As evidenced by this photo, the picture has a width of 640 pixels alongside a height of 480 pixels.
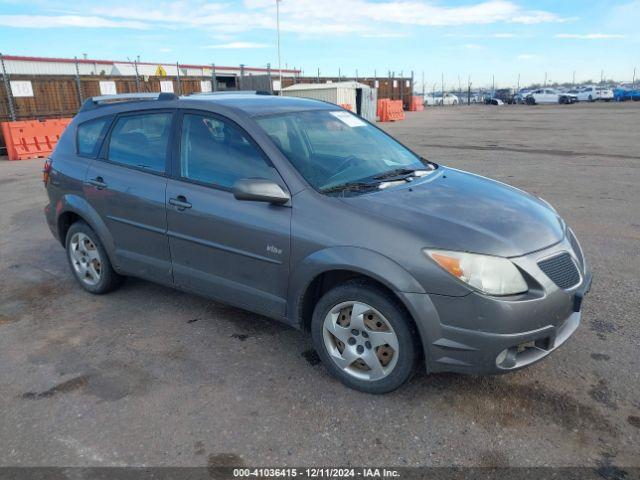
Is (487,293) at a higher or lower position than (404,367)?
higher

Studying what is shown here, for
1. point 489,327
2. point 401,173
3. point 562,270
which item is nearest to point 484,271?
point 489,327

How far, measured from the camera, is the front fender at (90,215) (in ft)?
14.4

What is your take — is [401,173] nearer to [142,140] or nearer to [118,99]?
[142,140]

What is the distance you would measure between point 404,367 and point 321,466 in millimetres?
723

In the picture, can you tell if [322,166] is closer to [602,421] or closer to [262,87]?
[602,421]

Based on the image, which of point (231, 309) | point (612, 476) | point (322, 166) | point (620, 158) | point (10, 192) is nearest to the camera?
point (612, 476)

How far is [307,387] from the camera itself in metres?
3.23

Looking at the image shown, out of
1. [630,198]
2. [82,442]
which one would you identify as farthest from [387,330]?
[630,198]

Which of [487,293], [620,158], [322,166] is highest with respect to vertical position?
[322,166]

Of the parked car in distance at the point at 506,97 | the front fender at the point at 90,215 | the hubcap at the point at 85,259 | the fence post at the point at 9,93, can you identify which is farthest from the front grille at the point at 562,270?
the parked car in distance at the point at 506,97

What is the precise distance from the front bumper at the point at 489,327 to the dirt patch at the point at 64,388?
2.12 m

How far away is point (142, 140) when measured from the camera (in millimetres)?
4160

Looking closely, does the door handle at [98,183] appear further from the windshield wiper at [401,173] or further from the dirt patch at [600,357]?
the dirt patch at [600,357]

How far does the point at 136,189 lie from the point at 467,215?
2492 mm
